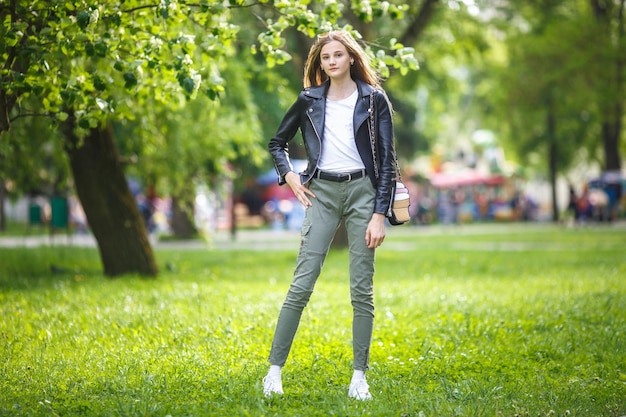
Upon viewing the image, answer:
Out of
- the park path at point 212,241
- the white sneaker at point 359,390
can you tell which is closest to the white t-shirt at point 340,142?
the white sneaker at point 359,390

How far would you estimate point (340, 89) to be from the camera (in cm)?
515

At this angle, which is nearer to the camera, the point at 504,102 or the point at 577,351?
Answer: the point at 577,351

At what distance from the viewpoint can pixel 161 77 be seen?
312 inches

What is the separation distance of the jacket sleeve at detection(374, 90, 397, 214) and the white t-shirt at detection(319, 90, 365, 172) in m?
0.14

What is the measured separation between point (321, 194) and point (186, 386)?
148cm

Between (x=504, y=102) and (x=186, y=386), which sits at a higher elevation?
(x=504, y=102)

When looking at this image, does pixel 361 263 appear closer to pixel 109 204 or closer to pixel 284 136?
pixel 284 136

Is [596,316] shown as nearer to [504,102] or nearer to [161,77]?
[161,77]

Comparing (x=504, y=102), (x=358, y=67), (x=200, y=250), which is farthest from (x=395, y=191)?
(x=504, y=102)

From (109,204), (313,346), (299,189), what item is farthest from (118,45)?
(109,204)

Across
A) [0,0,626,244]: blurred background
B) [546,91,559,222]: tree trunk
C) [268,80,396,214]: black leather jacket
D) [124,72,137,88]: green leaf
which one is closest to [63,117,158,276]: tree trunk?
[0,0,626,244]: blurred background

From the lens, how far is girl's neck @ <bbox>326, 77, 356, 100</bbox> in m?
5.14

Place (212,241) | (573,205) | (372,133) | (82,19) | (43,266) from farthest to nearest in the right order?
(573,205) < (212,241) < (43,266) < (82,19) < (372,133)

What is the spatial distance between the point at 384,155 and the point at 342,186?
1.00ft
